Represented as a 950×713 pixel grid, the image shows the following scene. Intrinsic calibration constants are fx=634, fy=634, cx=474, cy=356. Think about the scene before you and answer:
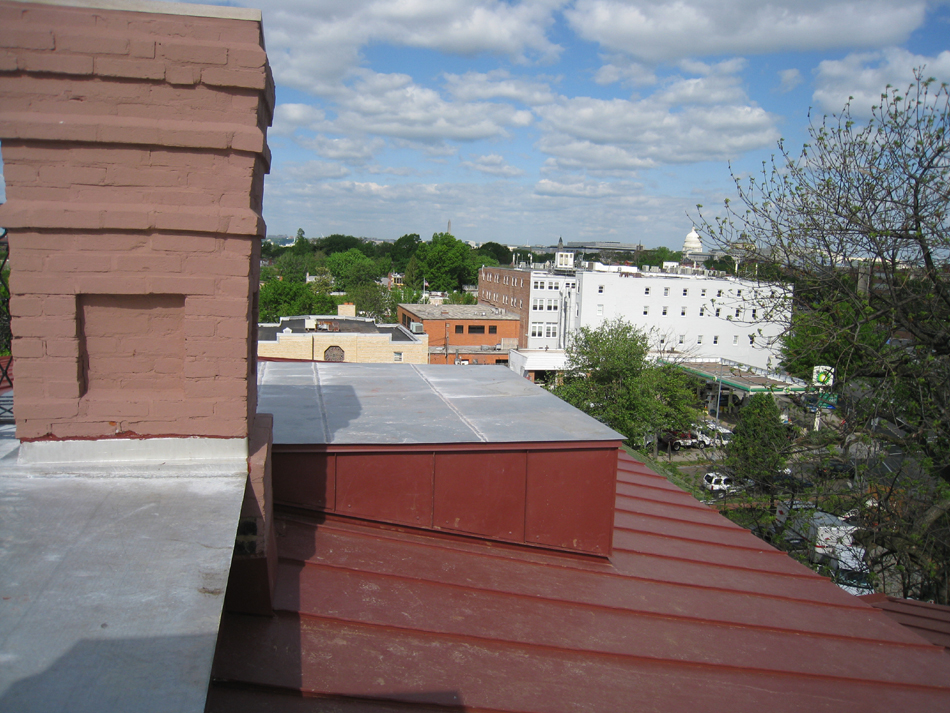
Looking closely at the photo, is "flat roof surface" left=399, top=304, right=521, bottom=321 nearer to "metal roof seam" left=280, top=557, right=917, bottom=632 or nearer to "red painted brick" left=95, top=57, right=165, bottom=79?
"metal roof seam" left=280, top=557, right=917, bottom=632

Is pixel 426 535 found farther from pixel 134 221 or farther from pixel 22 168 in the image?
pixel 22 168

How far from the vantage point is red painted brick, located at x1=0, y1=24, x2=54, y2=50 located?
10.2ft

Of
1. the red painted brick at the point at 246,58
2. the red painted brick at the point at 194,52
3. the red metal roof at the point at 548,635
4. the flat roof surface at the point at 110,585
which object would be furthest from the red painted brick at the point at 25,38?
the red metal roof at the point at 548,635

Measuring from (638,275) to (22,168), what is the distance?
45.7 m

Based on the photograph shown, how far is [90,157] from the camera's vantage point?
324 cm

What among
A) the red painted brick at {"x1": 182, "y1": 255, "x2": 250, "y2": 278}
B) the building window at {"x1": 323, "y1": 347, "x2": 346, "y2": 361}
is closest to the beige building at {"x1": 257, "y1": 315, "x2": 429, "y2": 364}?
the building window at {"x1": 323, "y1": 347, "x2": 346, "y2": 361}

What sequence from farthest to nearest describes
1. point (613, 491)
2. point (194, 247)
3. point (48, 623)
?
point (613, 491)
point (194, 247)
point (48, 623)

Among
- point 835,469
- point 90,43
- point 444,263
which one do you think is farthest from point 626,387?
point 444,263

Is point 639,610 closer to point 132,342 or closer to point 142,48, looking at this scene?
point 132,342

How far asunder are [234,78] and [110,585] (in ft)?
8.35

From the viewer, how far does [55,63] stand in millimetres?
3166

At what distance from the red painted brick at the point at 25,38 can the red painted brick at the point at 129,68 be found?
24 cm

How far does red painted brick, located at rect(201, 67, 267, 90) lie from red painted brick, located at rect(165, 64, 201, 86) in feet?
0.11

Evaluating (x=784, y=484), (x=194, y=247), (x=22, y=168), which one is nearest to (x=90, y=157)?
(x=22, y=168)
